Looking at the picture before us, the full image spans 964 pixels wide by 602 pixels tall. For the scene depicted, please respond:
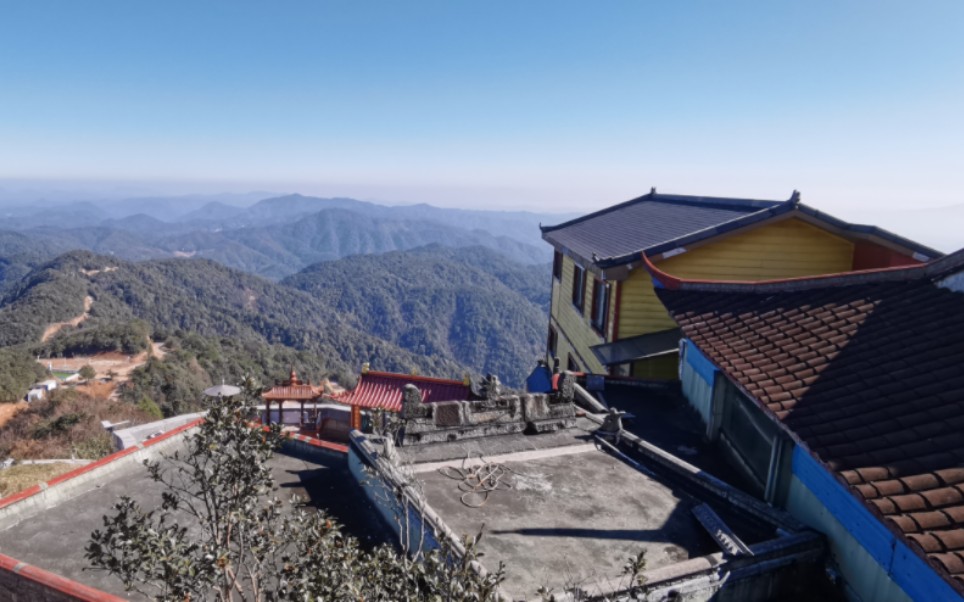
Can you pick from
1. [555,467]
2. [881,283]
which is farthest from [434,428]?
[881,283]

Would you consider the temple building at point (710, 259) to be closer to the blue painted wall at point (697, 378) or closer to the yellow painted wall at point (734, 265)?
the yellow painted wall at point (734, 265)

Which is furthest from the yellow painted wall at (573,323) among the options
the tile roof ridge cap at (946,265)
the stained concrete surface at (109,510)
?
the stained concrete surface at (109,510)

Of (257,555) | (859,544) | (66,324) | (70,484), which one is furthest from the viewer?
(66,324)

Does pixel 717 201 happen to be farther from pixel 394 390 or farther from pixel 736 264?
pixel 394 390

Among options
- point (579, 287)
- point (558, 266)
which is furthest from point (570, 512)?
point (558, 266)

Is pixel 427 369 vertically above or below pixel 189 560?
below

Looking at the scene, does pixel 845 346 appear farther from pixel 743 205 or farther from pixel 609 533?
pixel 743 205

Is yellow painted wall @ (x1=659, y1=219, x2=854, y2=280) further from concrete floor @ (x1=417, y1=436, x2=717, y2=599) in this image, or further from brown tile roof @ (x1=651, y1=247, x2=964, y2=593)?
concrete floor @ (x1=417, y1=436, x2=717, y2=599)
